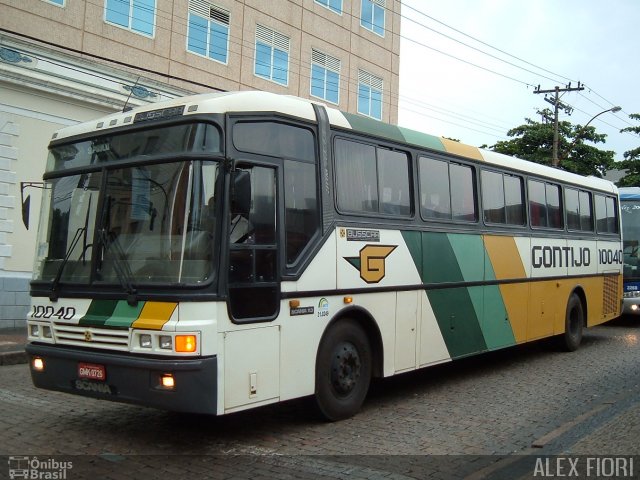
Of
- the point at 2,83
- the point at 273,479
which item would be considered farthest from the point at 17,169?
the point at 273,479

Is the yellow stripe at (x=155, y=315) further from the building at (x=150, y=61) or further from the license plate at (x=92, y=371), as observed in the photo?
the building at (x=150, y=61)

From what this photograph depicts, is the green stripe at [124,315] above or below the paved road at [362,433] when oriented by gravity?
above

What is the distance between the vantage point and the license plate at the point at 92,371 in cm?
566

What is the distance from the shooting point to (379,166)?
760 cm

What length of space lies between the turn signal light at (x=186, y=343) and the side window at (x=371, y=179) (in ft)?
7.64

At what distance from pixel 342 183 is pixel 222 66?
12.9 meters

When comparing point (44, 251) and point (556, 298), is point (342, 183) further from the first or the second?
point (556, 298)

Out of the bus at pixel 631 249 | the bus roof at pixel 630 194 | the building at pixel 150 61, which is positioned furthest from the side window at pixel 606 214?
the building at pixel 150 61

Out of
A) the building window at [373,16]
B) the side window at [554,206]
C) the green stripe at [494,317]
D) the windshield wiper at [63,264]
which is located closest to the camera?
the windshield wiper at [63,264]

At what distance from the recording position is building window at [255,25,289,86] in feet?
65.0

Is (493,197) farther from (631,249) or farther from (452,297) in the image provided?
(631,249)

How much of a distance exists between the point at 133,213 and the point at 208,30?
1388 cm

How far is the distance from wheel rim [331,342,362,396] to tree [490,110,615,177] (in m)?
29.4

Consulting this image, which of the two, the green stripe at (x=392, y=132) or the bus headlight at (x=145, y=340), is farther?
the green stripe at (x=392, y=132)
